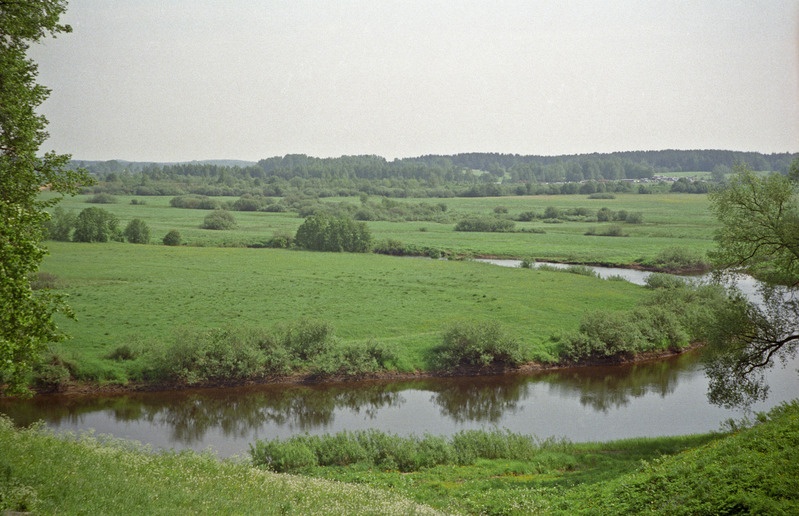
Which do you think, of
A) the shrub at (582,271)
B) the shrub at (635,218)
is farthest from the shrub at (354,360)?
the shrub at (635,218)

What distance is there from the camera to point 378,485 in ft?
65.8

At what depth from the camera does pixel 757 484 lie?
11945 millimetres

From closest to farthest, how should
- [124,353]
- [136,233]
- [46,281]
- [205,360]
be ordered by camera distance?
[205,360] < [124,353] < [46,281] < [136,233]

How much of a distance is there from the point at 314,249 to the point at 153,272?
25708mm

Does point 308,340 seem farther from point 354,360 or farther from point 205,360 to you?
point 205,360

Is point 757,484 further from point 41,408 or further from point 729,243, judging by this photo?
point 41,408

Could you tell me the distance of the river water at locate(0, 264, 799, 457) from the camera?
30.0m

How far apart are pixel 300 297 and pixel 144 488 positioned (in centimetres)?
4031

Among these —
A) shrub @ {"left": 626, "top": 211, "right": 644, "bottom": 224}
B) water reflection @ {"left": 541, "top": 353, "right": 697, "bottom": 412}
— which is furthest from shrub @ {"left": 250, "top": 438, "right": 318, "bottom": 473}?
shrub @ {"left": 626, "top": 211, "right": 644, "bottom": 224}

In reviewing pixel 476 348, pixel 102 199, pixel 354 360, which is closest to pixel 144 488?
pixel 354 360

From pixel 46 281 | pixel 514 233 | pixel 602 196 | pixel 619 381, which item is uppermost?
pixel 602 196

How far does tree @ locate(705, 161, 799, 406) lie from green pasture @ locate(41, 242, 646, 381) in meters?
17.5

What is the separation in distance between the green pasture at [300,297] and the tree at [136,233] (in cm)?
590

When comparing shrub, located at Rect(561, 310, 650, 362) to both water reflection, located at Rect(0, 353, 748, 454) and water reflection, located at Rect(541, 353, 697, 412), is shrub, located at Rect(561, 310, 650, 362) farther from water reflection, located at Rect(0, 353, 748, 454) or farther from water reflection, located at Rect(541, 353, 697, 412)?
water reflection, located at Rect(0, 353, 748, 454)
